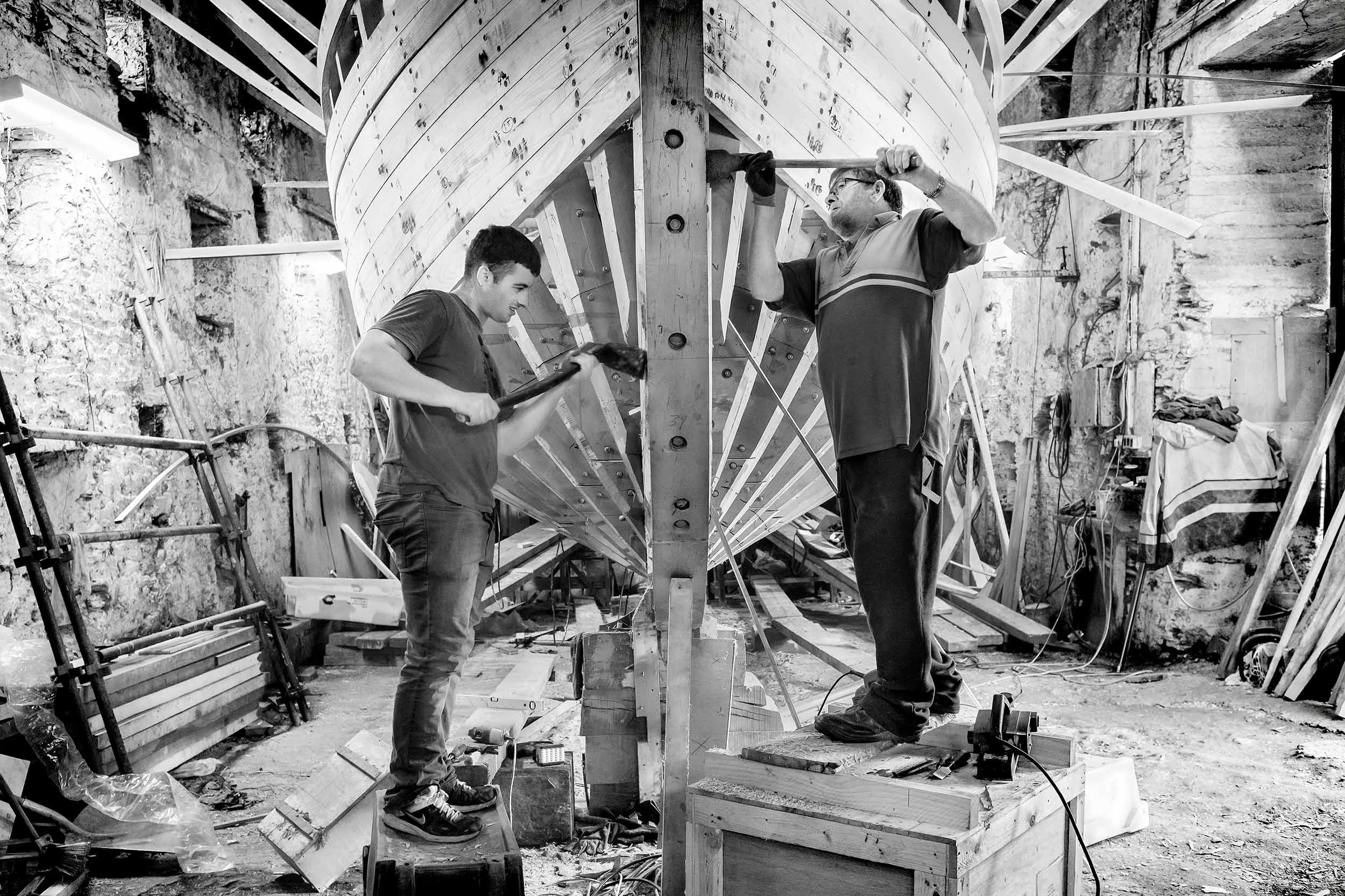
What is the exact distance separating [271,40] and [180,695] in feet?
9.34

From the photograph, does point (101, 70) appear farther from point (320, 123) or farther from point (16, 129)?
point (320, 123)

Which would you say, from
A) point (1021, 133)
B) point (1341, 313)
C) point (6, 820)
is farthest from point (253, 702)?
point (1341, 313)

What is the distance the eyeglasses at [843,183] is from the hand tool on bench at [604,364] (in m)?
0.64

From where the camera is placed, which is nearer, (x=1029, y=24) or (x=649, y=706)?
(x=649, y=706)

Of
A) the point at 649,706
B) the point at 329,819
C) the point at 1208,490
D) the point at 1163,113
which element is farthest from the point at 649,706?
the point at 1208,490

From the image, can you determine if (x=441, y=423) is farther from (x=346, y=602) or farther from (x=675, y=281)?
(x=346, y=602)

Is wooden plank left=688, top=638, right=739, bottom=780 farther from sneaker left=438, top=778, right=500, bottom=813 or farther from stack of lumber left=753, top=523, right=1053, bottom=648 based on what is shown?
stack of lumber left=753, top=523, right=1053, bottom=648

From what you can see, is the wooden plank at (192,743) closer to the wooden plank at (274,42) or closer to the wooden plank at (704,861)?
the wooden plank at (704,861)

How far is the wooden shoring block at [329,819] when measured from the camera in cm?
272

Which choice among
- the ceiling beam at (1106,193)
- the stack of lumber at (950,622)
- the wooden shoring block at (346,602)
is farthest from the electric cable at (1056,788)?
the wooden shoring block at (346,602)

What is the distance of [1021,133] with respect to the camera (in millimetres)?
4523

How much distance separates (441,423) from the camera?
7.30 ft

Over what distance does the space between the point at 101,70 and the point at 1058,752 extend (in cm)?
521

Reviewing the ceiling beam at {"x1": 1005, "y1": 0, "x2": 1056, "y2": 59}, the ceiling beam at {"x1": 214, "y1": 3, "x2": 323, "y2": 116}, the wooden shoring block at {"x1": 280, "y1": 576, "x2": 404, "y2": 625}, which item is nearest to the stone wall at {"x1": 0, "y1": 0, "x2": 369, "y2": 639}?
the ceiling beam at {"x1": 214, "y1": 3, "x2": 323, "y2": 116}
